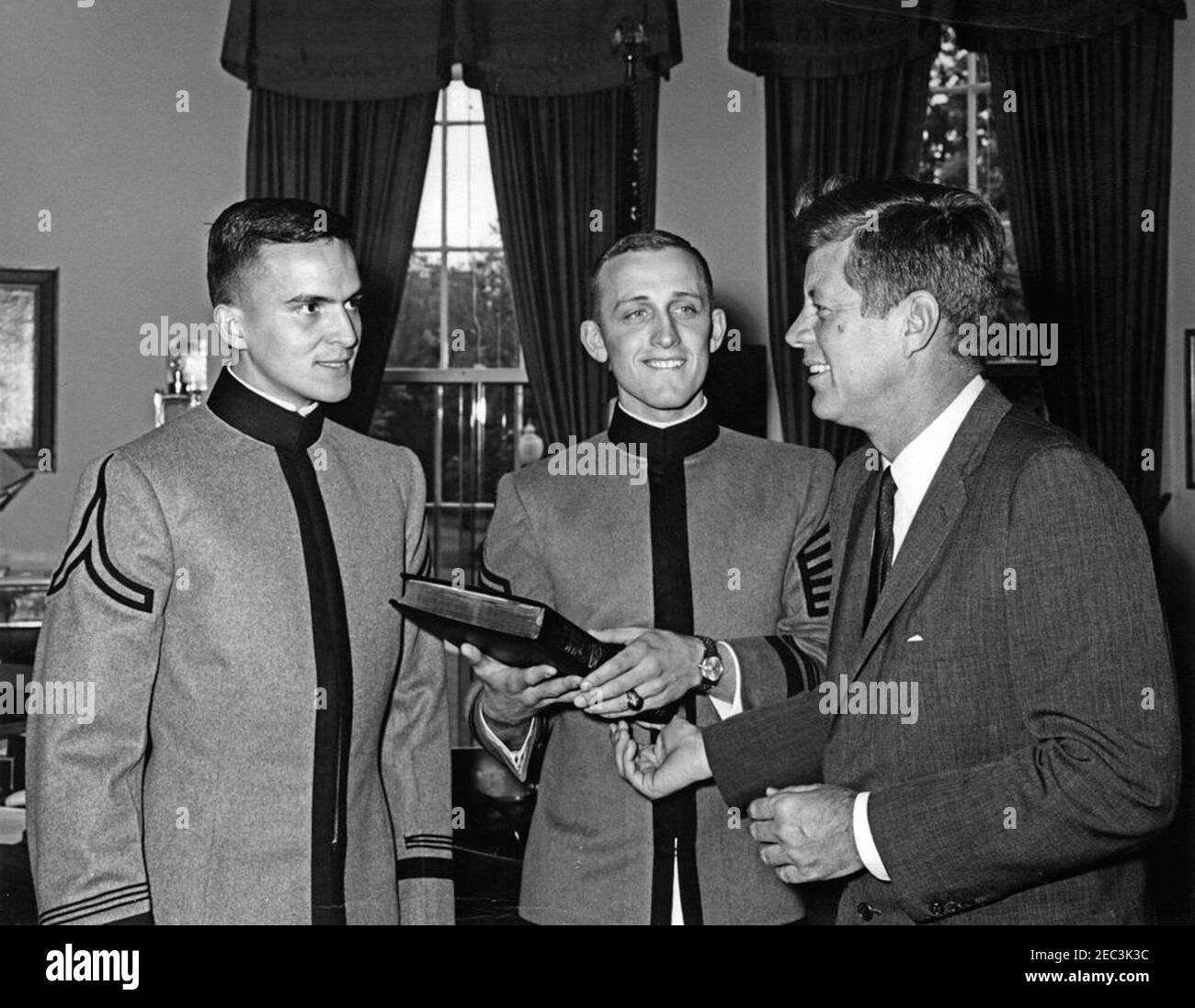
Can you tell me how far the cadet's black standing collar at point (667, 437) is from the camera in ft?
8.41

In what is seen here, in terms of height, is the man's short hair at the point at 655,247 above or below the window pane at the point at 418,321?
below

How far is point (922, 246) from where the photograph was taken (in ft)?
6.35

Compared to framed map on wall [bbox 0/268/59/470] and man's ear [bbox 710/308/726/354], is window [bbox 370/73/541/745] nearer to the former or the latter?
framed map on wall [bbox 0/268/59/470]

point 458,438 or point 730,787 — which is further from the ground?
point 458,438

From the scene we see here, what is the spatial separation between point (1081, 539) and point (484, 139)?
6.78 metres

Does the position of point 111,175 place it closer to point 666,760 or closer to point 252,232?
point 252,232

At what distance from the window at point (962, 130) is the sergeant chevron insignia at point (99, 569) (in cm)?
630

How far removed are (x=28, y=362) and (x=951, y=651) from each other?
707 centimetres

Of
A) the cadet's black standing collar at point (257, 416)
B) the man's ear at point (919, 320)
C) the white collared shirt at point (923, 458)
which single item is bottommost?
the white collared shirt at point (923, 458)

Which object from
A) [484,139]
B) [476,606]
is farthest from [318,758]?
[484,139]

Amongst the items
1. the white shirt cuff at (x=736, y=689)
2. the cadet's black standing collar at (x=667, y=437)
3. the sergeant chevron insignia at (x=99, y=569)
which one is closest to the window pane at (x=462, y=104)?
the cadet's black standing collar at (x=667, y=437)

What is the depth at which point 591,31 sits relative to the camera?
720cm

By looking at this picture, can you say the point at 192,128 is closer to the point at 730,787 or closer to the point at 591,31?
the point at 591,31

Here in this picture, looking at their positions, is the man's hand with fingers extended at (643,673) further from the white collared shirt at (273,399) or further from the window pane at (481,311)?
the window pane at (481,311)
